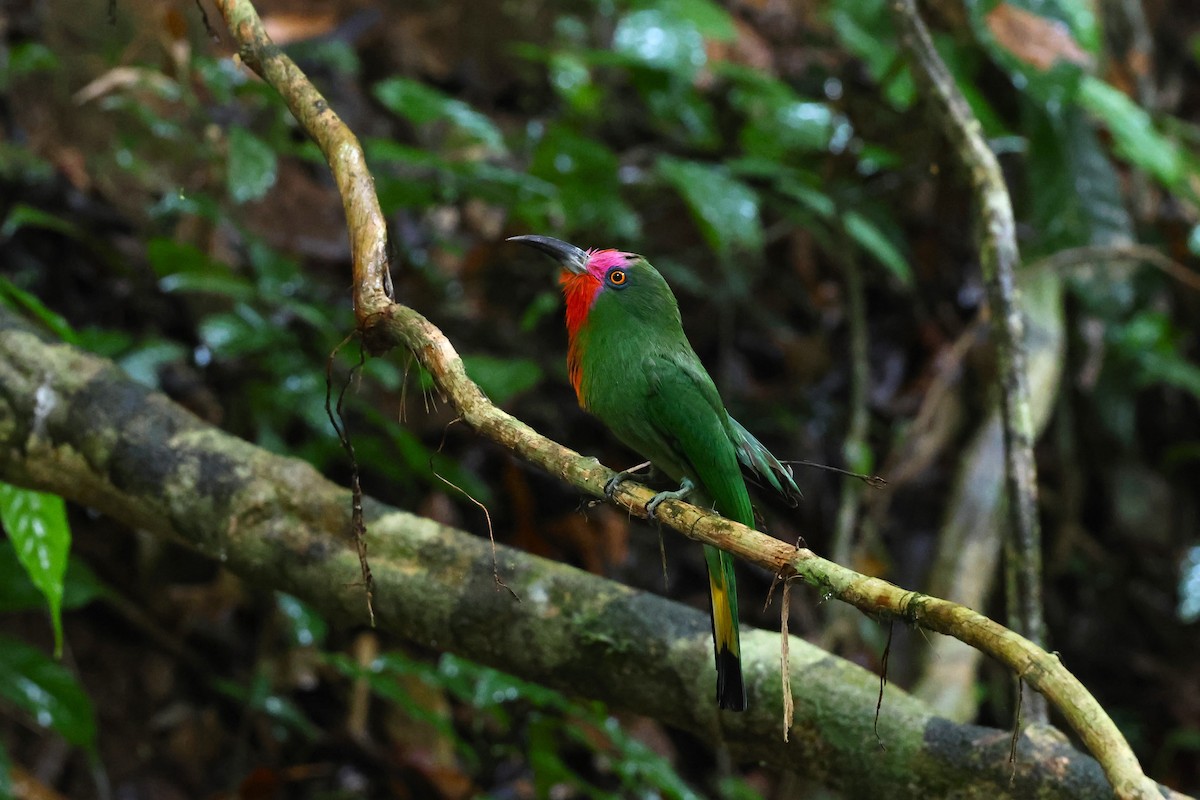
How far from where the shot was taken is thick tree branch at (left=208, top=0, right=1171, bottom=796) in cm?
122

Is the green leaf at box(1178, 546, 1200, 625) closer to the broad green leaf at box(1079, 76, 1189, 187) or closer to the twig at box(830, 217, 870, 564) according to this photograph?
the twig at box(830, 217, 870, 564)

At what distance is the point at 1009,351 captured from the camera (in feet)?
8.86

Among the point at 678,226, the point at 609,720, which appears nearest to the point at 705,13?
the point at 678,226

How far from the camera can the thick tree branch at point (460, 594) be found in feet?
6.88

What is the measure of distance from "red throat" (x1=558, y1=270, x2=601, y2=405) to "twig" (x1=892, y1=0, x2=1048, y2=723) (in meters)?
1.12

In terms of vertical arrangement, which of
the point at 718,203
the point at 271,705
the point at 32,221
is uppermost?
the point at 718,203

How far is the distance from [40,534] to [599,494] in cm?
152

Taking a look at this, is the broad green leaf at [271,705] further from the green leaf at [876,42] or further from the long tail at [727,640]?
the green leaf at [876,42]

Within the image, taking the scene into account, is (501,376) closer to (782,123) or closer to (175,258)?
(175,258)

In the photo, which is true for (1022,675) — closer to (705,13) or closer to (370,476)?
(370,476)

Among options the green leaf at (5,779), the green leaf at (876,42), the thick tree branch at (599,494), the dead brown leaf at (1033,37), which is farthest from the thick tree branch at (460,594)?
the dead brown leaf at (1033,37)

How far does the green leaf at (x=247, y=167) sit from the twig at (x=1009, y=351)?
2082mm

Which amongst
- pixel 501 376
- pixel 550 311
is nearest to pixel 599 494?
pixel 501 376

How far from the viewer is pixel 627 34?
460 cm
